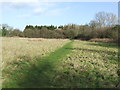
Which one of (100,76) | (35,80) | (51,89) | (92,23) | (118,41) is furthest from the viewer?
(92,23)

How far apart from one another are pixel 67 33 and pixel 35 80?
67408 millimetres

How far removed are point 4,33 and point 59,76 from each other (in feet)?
230

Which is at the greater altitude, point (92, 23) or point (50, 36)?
point (92, 23)

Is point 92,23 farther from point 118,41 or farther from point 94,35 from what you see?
point 118,41

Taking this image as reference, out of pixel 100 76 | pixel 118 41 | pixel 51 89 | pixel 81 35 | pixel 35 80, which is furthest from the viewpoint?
pixel 81 35

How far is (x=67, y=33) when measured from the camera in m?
73.6

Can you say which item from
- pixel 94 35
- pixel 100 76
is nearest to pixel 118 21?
pixel 94 35

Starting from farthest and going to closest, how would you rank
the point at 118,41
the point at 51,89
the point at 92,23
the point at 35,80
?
the point at 92,23, the point at 118,41, the point at 35,80, the point at 51,89

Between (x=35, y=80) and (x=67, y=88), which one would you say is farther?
(x=35, y=80)

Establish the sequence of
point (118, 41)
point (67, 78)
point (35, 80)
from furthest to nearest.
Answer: point (118, 41) < point (67, 78) < point (35, 80)

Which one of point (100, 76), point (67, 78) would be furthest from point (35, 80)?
point (100, 76)

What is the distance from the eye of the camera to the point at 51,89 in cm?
555

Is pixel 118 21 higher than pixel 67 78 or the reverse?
higher

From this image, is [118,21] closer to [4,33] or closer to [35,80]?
[4,33]
